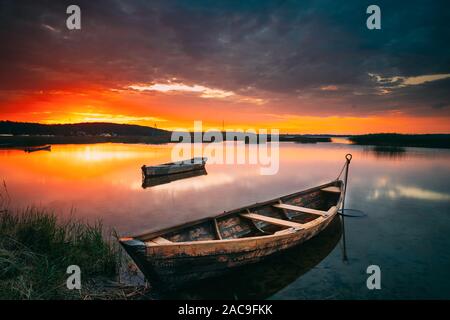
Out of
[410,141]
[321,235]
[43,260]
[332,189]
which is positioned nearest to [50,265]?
[43,260]

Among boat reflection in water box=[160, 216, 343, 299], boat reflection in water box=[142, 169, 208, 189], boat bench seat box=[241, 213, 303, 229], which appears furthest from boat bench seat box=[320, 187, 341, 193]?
boat reflection in water box=[142, 169, 208, 189]

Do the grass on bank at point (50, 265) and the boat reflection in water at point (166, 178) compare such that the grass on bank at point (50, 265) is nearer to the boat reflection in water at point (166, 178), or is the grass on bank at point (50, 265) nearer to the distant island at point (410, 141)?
the boat reflection in water at point (166, 178)

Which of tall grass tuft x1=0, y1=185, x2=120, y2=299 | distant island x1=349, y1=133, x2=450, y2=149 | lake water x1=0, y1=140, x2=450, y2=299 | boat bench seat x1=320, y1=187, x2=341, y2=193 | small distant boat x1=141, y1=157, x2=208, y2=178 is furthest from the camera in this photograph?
distant island x1=349, y1=133, x2=450, y2=149

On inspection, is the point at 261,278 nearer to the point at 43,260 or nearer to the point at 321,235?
the point at 321,235

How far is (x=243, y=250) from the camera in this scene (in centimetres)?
610

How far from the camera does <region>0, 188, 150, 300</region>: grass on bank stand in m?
4.74

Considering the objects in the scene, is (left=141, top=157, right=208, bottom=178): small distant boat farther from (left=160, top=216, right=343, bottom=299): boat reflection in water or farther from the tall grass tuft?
(left=160, top=216, right=343, bottom=299): boat reflection in water

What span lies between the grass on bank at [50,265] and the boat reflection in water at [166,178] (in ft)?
43.0

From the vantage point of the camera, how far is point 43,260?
5719mm

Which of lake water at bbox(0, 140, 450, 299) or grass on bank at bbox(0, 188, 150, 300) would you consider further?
lake water at bbox(0, 140, 450, 299)

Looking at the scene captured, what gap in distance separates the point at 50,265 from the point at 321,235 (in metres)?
8.40

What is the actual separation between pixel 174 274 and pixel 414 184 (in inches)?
920

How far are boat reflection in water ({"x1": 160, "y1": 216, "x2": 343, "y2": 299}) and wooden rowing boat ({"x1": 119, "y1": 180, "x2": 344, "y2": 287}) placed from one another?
32 cm
